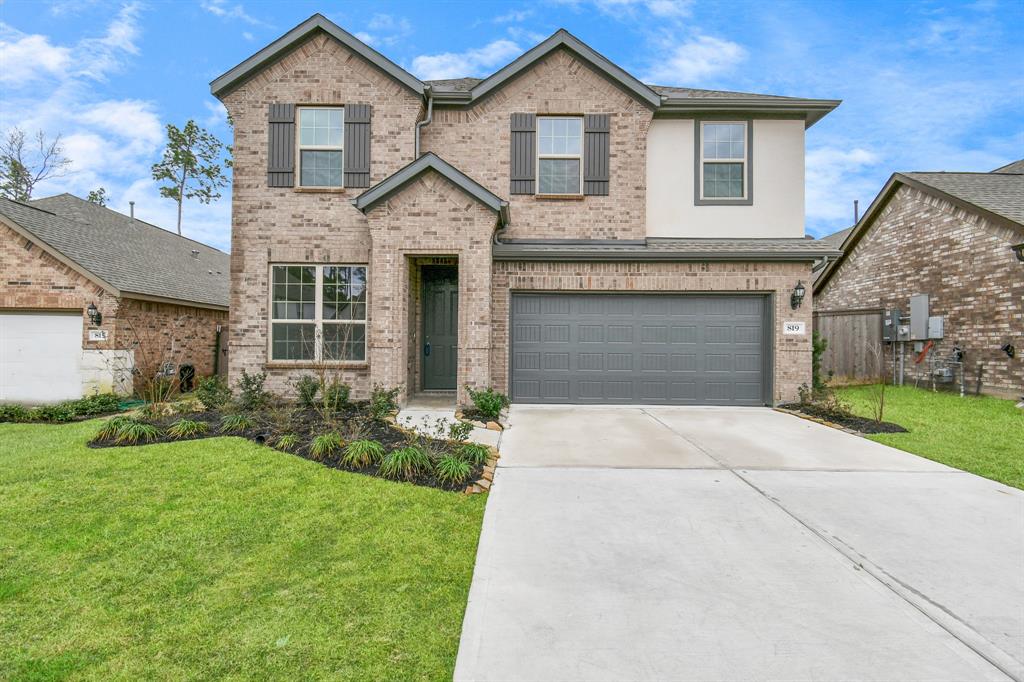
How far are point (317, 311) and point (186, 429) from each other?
3.39 metres

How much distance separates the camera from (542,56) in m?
9.45

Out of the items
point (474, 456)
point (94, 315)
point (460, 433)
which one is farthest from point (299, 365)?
point (474, 456)

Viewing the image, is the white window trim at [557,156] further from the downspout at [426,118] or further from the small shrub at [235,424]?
the small shrub at [235,424]

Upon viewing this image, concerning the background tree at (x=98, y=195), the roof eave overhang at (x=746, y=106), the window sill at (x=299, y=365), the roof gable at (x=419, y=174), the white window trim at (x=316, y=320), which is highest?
the background tree at (x=98, y=195)

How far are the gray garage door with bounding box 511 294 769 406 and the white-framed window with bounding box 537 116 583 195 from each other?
229cm

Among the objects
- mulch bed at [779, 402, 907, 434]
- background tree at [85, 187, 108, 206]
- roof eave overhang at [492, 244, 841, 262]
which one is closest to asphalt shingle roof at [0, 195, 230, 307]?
roof eave overhang at [492, 244, 841, 262]

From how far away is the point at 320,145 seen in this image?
30.0 ft

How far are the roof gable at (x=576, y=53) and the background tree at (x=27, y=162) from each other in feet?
77.8

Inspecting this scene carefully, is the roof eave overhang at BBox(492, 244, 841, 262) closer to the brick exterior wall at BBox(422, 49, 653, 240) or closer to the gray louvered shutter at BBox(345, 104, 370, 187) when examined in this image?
the brick exterior wall at BBox(422, 49, 653, 240)

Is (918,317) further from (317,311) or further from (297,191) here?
(297,191)

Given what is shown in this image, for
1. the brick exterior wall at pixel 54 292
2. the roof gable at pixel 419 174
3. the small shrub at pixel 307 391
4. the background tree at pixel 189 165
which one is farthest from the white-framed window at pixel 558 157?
the background tree at pixel 189 165

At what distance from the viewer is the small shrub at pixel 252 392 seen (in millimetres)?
7930

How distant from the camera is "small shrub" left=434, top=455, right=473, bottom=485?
183 inches

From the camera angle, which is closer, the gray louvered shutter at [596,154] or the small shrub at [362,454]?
the small shrub at [362,454]
